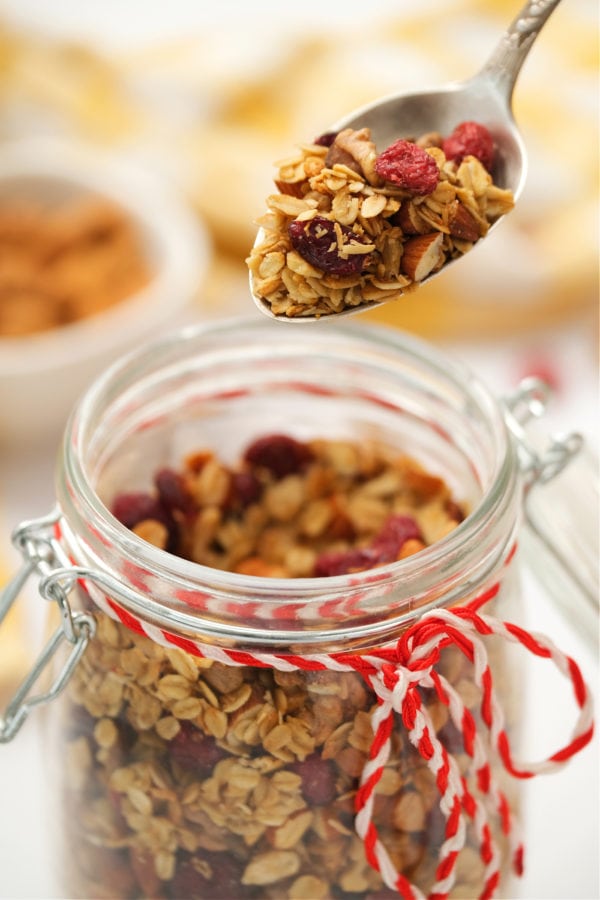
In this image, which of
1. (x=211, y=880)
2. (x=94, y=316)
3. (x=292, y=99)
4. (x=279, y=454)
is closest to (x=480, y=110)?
(x=279, y=454)

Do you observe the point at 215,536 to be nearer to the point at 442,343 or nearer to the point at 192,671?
the point at 192,671

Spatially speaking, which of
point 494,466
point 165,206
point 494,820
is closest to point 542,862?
point 494,820

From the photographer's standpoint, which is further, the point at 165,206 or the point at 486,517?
the point at 165,206

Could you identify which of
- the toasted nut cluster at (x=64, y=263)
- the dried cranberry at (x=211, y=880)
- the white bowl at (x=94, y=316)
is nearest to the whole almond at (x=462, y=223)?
the dried cranberry at (x=211, y=880)

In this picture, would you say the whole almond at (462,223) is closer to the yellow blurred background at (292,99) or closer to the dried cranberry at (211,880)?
the dried cranberry at (211,880)

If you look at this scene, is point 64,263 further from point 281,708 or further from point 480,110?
point 281,708
